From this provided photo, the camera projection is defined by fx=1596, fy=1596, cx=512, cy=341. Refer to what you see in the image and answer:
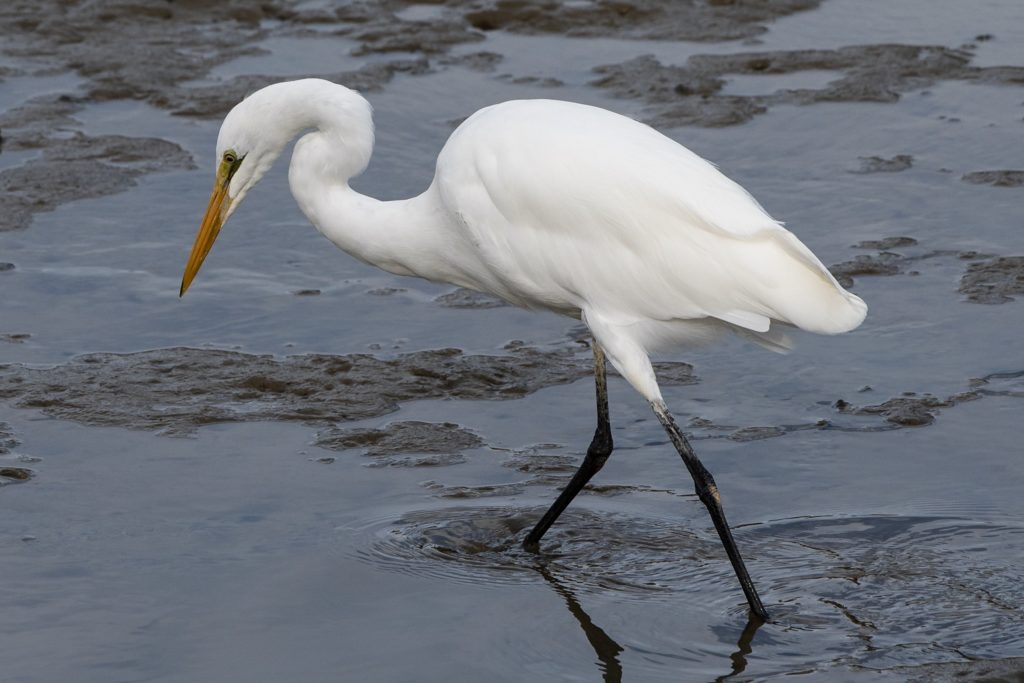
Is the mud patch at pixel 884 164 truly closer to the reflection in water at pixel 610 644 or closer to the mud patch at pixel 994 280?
the mud patch at pixel 994 280

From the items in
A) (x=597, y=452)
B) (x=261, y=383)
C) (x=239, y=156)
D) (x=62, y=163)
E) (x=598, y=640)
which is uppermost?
(x=239, y=156)

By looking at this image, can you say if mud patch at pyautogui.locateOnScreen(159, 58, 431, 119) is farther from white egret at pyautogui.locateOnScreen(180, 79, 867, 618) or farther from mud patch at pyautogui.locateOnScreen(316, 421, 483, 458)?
white egret at pyautogui.locateOnScreen(180, 79, 867, 618)

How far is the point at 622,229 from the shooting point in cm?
490

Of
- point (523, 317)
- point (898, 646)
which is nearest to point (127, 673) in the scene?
point (898, 646)

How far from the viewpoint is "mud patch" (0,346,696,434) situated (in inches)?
238

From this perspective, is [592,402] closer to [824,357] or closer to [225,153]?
[824,357]

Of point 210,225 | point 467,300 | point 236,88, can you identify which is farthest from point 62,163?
point 210,225

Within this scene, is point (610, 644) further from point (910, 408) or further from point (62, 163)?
point (62, 163)

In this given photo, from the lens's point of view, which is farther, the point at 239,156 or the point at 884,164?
the point at 884,164

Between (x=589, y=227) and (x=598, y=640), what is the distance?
1263 mm

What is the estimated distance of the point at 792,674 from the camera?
14.3 feet

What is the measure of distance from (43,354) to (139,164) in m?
2.42

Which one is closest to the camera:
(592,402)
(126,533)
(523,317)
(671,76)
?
(126,533)

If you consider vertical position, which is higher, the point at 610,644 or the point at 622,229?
the point at 622,229
